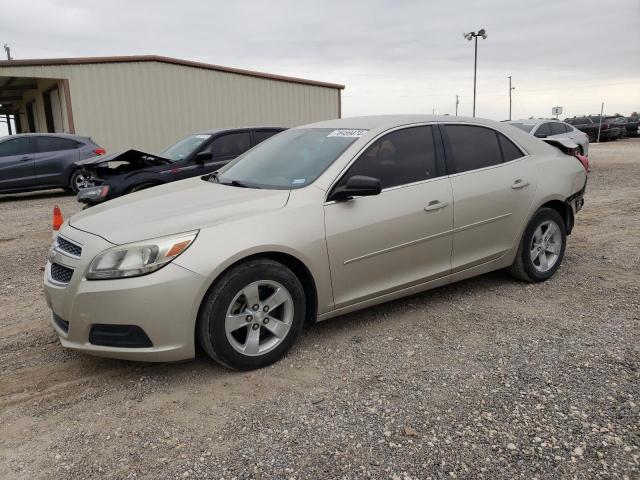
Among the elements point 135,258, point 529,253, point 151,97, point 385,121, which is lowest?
point 529,253

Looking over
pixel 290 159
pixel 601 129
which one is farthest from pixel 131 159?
pixel 601 129

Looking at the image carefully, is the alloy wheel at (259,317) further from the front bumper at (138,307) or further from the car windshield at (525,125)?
the car windshield at (525,125)

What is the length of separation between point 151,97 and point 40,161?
19.5 feet

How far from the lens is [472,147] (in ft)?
14.6

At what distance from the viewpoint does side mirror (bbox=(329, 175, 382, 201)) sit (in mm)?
3479

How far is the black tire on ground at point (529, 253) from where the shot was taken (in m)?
4.71

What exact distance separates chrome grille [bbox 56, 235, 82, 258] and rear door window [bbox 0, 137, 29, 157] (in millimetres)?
10012

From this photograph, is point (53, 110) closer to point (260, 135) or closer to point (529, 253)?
point (260, 135)

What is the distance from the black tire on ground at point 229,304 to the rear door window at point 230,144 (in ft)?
18.5

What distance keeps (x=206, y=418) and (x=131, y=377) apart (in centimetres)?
74

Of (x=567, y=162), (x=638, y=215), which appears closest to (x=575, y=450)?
(x=567, y=162)

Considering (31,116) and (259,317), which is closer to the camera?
(259,317)

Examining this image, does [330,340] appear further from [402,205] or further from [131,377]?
[131,377]

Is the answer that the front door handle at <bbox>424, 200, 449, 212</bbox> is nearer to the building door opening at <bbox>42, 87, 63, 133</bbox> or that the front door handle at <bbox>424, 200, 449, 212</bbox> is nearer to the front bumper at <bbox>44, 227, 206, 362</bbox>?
the front bumper at <bbox>44, 227, 206, 362</bbox>
